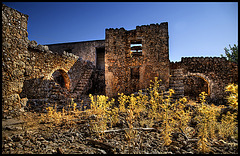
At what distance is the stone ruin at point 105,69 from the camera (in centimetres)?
430

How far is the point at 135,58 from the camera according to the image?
855 cm

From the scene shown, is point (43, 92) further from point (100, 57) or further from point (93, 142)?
point (100, 57)

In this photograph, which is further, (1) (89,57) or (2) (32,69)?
(1) (89,57)

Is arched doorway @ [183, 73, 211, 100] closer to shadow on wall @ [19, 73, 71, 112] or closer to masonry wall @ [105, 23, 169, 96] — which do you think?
masonry wall @ [105, 23, 169, 96]

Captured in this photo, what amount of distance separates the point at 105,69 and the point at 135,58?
7.26 feet

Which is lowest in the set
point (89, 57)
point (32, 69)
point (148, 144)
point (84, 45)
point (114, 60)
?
point (148, 144)

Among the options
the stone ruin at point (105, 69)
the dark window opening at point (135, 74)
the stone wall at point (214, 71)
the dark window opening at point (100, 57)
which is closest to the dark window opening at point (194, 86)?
the stone ruin at point (105, 69)

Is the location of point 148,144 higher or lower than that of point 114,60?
lower

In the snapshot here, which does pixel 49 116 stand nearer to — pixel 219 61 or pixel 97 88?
pixel 97 88

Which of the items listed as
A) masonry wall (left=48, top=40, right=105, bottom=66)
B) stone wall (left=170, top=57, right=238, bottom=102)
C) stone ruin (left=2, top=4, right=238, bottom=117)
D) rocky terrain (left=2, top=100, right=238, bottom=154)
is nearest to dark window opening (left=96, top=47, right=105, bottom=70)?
masonry wall (left=48, top=40, right=105, bottom=66)

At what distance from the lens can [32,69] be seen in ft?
25.9

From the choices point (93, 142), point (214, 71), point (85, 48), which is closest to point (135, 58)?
point (93, 142)

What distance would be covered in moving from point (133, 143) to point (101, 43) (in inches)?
712

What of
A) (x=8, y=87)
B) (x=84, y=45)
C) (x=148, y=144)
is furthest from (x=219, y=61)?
(x=84, y=45)
